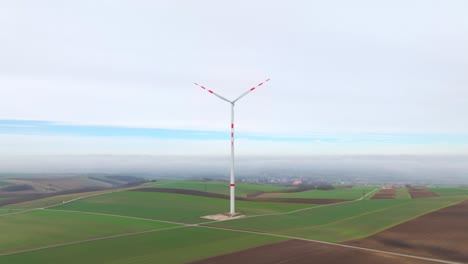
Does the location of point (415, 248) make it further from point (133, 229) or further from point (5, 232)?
point (5, 232)

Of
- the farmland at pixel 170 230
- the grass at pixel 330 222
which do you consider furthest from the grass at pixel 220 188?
the grass at pixel 330 222

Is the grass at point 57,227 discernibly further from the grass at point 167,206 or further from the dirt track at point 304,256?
the dirt track at point 304,256

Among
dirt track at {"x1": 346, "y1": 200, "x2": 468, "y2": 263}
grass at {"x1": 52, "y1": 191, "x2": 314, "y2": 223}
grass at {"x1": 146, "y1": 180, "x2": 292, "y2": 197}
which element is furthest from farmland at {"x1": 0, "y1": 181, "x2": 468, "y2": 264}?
grass at {"x1": 146, "y1": 180, "x2": 292, "y2": 197}

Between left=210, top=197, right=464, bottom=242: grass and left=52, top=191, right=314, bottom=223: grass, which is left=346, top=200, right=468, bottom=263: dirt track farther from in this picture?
left=52, top=191, right=314, bottom=223: grass

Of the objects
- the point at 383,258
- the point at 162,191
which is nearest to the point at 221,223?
the point at 383,258

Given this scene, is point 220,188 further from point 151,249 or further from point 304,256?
point 304,256
